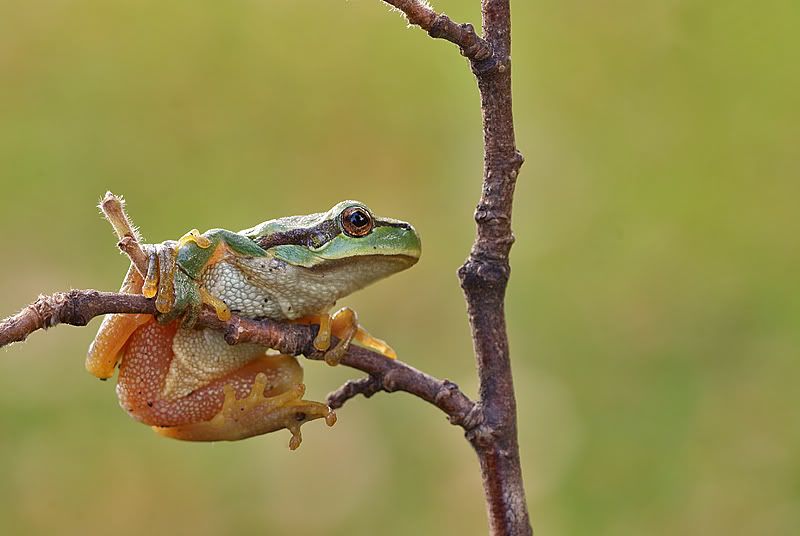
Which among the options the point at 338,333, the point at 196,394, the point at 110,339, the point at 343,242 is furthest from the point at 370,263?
the point at 110,339

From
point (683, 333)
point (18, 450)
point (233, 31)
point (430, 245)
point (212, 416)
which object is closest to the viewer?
point (212, 416)

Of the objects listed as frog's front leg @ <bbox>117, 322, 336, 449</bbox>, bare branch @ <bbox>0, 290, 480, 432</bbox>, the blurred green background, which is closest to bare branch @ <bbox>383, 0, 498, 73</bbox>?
bare branch @ <bbox>0, 290, 480, 432</bbox>

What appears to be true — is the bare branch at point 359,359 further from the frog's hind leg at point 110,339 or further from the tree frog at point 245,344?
the frog's hind leg at point 110,339

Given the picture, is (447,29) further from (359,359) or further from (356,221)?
(359,359)

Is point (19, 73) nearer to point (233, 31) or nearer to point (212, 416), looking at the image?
point (233, 31)

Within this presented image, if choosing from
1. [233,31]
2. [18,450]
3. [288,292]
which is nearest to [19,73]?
[233,31]

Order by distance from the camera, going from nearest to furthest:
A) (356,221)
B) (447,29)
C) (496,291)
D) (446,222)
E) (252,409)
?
(447,29), (496,291), (252,409), (356,221), (446,222)

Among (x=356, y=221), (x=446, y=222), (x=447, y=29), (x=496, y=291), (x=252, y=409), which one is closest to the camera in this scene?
(x=447, y=29)
